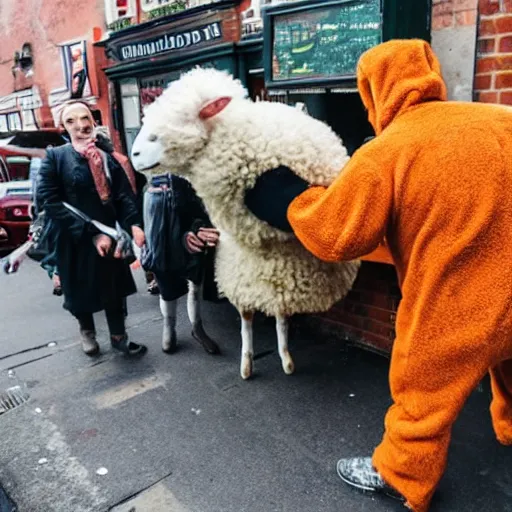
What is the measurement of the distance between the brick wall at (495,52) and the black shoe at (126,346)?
2833mm

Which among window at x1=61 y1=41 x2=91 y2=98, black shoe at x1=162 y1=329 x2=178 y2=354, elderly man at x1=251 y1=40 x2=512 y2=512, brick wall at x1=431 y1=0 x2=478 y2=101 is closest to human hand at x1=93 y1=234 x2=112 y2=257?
black shoe at x1=162 y1=329 x2=178 y2=354

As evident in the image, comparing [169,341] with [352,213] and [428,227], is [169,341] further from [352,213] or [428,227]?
[428,227]

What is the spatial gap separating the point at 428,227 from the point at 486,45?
5.11ft

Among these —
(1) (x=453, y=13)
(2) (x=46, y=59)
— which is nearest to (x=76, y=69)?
(2) (x=46, y=59)

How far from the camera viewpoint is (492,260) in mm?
1791

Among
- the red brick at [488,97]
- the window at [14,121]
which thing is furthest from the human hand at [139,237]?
the window at [14,121]

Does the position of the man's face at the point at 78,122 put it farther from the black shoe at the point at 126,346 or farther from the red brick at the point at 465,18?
the red brick at the point at 465,18

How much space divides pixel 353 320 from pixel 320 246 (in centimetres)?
203

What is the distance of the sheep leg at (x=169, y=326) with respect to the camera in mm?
3898

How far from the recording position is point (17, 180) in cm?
803

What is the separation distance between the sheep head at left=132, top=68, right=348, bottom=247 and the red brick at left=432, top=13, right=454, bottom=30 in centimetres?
113

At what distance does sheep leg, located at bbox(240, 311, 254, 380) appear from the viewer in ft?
10.9

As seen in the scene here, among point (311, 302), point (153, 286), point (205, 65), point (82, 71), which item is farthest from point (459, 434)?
point (82, 71)

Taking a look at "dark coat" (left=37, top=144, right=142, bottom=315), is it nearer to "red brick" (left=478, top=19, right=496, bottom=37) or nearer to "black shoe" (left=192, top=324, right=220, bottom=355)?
"black shoe" (left=192, top=324, right=220, bottom=355)
